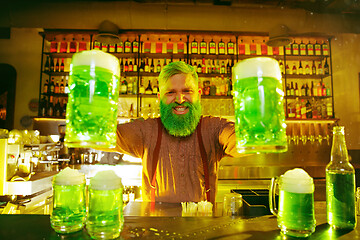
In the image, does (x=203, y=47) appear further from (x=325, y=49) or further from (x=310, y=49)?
(x=325, y=49)

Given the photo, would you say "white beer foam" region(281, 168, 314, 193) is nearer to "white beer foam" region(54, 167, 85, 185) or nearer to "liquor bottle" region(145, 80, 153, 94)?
"white beer foam" region(54, 167, 85, 185)

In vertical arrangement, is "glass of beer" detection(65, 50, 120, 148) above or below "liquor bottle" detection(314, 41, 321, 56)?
below

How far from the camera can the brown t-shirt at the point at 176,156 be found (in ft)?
5.11

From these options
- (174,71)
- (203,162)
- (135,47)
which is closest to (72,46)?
(135,47)

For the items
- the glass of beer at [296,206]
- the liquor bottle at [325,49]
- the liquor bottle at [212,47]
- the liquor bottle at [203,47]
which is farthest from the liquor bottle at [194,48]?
the glass of beer at [296,206]

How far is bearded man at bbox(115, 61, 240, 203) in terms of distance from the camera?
1.49 m

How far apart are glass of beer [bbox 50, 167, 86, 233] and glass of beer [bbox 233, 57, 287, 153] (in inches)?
17.5

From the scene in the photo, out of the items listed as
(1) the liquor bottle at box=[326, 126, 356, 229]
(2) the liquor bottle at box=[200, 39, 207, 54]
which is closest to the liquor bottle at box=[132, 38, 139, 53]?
(2) the liquor bottle at box=[200, 39, 207, 54]

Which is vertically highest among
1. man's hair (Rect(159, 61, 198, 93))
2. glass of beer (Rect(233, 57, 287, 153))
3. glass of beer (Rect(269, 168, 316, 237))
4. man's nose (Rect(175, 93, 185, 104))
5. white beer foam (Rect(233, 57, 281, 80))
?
man's hair (Rect(159, 61, 198, 93))

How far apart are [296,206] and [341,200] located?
6.1 inches

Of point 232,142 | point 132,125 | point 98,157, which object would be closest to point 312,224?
point 232,142

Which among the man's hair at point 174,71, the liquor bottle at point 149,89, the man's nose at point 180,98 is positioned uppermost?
the liquor bottle at point 149,89

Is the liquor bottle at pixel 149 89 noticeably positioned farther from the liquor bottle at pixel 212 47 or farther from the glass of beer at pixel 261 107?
the glass of beer at pixel 261 107

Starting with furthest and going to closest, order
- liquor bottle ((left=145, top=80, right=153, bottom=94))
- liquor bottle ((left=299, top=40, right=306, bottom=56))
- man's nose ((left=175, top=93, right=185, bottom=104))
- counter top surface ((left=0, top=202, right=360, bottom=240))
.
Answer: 1. liquor bottle ((left=299, top=40, right=306, bottom=56))
2. liquor bottle ((left=145, top=80, right=153, bottom=94))
3. man's nose ((left=175, top=93, right=185, bottom=104))
4. counter top surface ((left=0, top=202, right=360, bottom=240))
